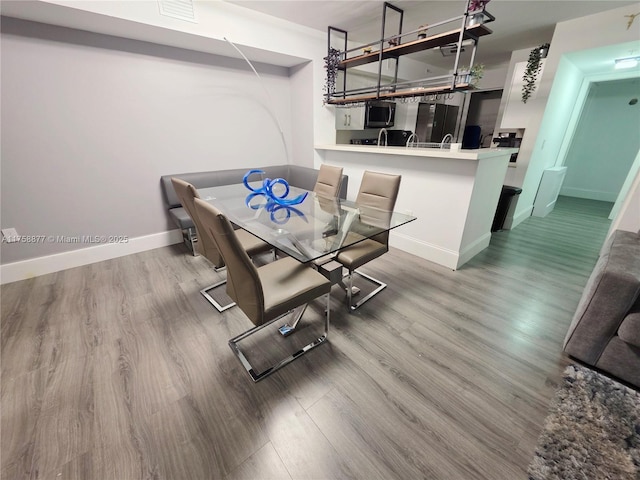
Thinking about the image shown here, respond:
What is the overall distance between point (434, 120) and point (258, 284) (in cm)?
538

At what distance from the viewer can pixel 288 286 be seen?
1505 mm

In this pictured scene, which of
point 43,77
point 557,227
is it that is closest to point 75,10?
point 43,77

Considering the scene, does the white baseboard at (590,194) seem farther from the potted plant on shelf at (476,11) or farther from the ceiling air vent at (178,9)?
the ceiling air vent at (178,9)

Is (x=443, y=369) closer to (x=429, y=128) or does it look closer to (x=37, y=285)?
(x=37, y=285)

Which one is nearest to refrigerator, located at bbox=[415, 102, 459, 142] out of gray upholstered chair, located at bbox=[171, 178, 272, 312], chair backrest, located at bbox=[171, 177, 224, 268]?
gray upholstered chair, located at bbox=[171, 178, 272, 312]

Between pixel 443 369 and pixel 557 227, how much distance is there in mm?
3881

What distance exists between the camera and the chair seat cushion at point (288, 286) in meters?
1.36

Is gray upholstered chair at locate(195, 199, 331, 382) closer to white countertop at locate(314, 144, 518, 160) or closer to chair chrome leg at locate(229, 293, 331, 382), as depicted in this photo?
chair chrome leg at locate(229, 293, 331, 382)

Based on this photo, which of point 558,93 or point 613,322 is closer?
point 613,322

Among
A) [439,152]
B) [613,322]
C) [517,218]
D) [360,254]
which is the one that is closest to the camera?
[613,322]

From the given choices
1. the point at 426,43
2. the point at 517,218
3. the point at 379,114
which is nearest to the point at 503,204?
the point at 517,218

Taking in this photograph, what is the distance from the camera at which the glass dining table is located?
1.58 meters

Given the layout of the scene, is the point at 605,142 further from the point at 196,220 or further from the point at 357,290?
the point at 196,220

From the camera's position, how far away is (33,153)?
2.33m
